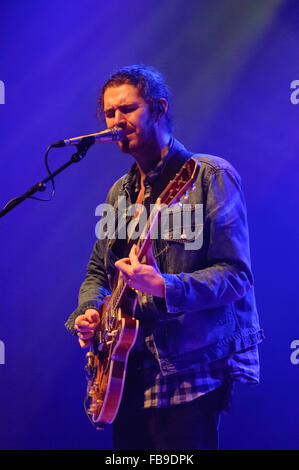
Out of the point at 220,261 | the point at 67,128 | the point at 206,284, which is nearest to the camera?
the point at 206,284

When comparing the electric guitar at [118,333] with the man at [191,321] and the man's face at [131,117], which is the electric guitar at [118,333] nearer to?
the man at [191,321]

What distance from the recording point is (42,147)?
119 inches

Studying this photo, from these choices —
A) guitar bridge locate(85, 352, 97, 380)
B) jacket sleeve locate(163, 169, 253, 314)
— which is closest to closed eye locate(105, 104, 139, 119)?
jacket sleeve locate(163, 169, 253, 314)

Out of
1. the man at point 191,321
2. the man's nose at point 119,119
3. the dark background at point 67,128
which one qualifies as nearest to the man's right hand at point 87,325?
the man at point 191,321

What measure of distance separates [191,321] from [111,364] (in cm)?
31

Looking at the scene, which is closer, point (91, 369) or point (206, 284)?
point (206, 284)

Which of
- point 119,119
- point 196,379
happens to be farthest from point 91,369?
point 119,119

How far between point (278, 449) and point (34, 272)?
1672mm

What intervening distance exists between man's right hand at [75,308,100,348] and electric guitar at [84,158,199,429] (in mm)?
46

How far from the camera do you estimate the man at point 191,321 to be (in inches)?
62.4

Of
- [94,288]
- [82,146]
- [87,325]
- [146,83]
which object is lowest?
[87,325]

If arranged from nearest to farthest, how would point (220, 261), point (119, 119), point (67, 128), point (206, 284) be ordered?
point (206, 284) < point (220, 261) < point (119, 119) < point (67, 128)

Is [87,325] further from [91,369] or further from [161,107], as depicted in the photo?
[161,107]

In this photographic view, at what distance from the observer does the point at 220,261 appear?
169cm
